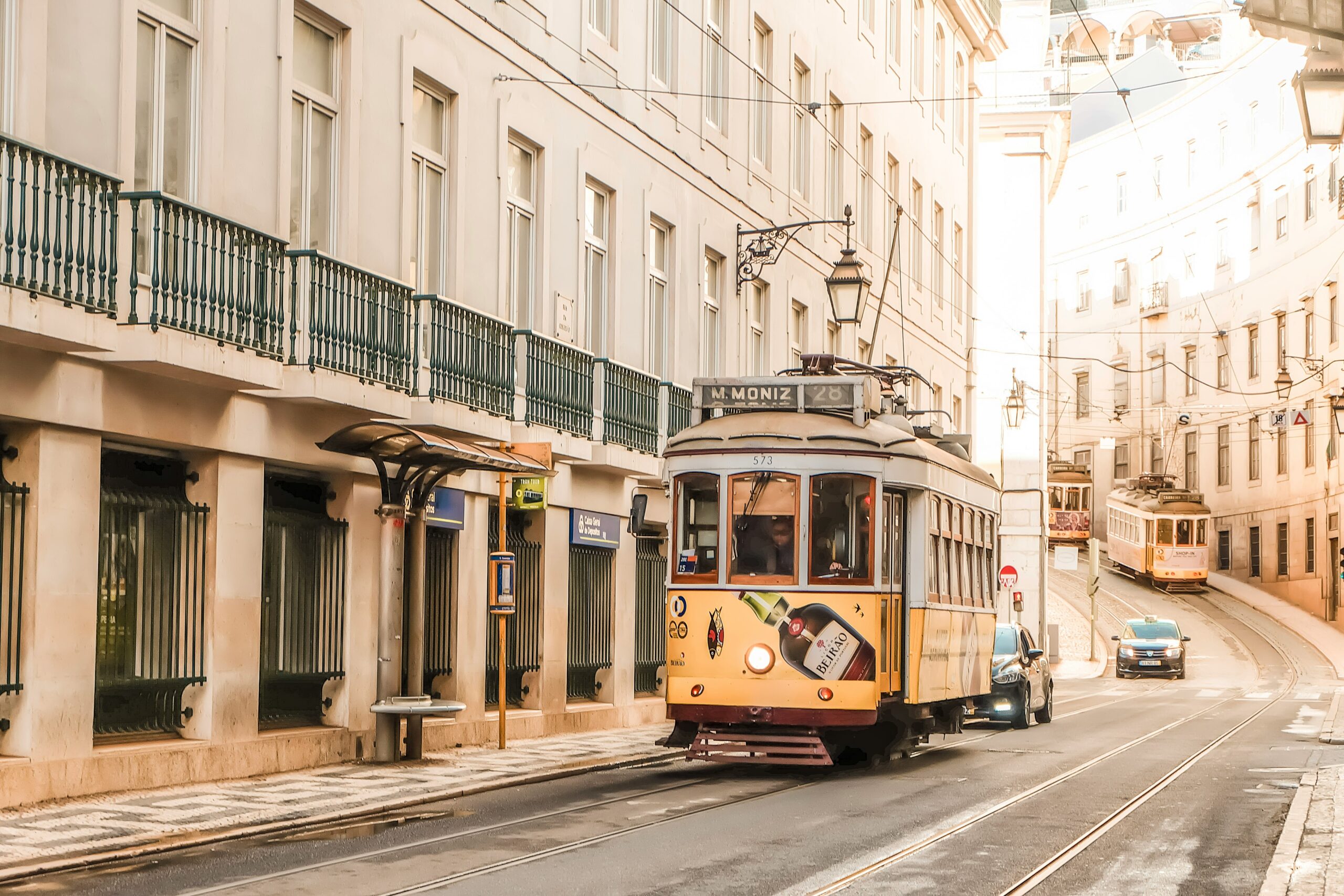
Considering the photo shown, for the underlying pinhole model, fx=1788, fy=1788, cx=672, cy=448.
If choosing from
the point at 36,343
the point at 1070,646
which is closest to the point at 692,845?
the point at 36,343

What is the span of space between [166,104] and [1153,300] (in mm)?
70050

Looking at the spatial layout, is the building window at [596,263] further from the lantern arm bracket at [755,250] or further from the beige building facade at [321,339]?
the lantern arm bracket at [755,250]

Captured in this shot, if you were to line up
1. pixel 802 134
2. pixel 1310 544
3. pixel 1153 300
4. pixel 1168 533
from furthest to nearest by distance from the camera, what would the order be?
pixel 1153 300 < pixel 1168 533 < pixel 1310 544 < pixel 802 134

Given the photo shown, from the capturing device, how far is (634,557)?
1012 inches

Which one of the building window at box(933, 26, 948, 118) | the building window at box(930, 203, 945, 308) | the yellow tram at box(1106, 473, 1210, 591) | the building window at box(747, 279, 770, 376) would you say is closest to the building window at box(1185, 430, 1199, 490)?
the yellow tram at box(1106, 473, 1210, 591)

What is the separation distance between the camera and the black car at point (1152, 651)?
46.0m

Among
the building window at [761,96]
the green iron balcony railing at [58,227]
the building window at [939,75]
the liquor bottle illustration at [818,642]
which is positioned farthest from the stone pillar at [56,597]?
the building window at [939,75]

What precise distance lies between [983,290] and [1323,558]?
15127 millimetres

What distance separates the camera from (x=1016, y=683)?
2539 cm

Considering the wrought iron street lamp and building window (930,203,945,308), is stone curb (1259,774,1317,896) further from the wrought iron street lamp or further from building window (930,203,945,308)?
the wrought iron street lamp

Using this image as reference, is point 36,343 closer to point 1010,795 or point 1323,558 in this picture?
point 1010,795

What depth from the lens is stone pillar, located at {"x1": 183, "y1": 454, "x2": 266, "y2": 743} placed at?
50.5 feet

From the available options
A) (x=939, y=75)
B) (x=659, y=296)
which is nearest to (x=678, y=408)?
(x=659, y=296)

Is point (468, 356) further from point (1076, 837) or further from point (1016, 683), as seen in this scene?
point (1016, 683)
